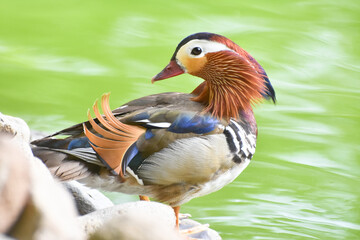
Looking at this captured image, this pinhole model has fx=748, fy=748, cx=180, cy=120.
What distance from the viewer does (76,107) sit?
4.80 metres

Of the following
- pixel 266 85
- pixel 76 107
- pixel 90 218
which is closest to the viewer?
pixel 90 218

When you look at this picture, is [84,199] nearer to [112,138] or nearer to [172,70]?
[112,138]

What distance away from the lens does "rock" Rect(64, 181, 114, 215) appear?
299 centimetres

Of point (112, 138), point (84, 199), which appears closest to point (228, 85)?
point (112, 138)

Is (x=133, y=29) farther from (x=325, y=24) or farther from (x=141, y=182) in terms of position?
(x=141, y=182)

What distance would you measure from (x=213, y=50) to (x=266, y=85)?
332mm

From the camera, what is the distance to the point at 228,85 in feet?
9.86

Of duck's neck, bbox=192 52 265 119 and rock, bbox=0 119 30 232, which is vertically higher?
rock, bbox=0 119 30 232

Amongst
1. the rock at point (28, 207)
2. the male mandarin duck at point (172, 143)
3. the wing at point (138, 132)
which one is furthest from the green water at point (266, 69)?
the rock at point (28, 207)

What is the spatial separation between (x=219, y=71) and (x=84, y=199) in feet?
2.45

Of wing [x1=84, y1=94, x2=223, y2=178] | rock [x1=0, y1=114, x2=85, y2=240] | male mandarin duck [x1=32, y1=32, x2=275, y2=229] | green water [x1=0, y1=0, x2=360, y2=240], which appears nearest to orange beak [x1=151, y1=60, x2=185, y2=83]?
male mandarin duck [x1=32, y1=32, x2=275, y2=229]

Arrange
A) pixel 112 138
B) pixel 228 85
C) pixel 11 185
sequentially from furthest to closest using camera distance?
pixel 228 85 < pixel 112 138 < pixel 11 185

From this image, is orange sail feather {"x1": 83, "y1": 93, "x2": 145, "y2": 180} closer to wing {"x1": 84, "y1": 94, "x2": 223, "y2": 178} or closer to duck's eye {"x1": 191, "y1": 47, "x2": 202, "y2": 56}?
wing {"x1": 84, "y1": 94, "x2": 223, "y2": 178}

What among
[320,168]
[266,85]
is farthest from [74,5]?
[266,85]
